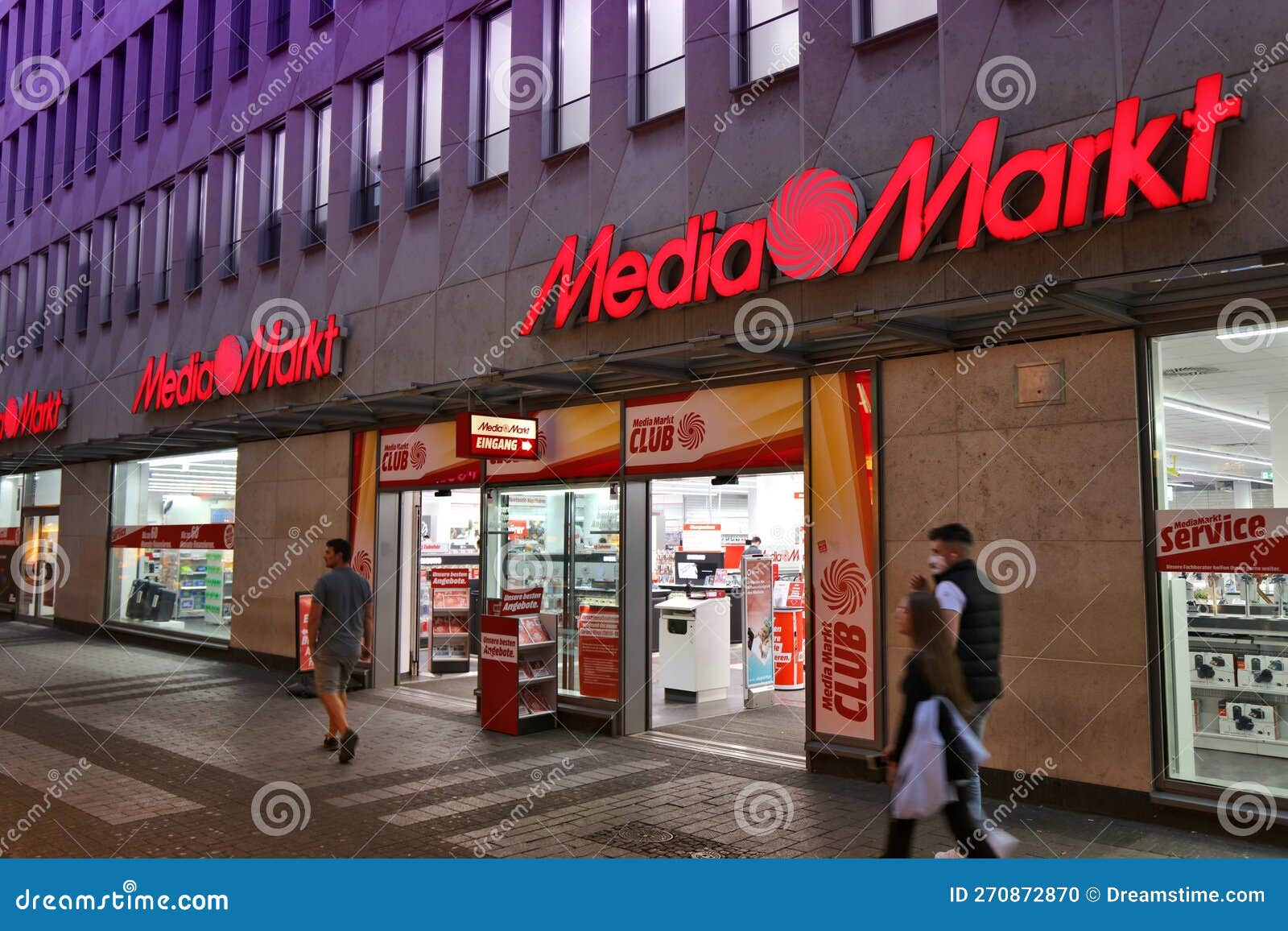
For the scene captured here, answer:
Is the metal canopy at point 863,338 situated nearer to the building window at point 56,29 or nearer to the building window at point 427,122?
the building window at point 427,122

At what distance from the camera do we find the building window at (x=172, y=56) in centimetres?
1955

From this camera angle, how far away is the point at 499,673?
10539 mm

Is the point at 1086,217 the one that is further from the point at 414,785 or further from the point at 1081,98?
the point at 414,785

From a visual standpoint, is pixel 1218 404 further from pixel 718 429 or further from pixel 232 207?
pixel 232 207

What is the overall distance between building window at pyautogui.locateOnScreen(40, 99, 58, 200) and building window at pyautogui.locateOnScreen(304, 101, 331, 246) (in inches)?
484

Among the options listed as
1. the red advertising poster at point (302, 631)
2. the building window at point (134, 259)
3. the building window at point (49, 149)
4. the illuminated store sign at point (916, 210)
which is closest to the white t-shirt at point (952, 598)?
the illuminated store sign at point (916, 210)

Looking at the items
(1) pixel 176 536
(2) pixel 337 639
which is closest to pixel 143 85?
(1) pixel 176 536

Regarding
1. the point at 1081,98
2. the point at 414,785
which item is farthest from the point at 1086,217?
the point at 414,785

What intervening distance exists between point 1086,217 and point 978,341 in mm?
1282

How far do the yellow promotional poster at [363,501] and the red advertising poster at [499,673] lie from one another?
12.0ft

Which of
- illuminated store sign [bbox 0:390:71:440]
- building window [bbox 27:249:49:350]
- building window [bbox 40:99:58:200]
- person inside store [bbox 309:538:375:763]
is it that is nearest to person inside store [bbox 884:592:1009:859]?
person inside store [bbox 309:538:375:763]

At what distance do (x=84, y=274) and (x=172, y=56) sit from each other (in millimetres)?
5407

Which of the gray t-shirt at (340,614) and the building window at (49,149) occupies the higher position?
the building window at (49,149)

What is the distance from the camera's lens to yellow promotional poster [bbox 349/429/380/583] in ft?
45.6
